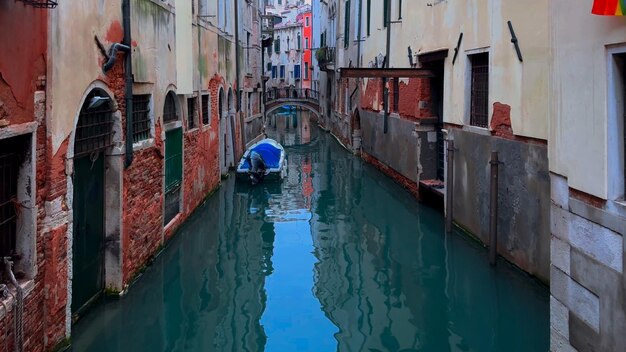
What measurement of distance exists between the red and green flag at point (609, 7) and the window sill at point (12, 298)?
4.18m

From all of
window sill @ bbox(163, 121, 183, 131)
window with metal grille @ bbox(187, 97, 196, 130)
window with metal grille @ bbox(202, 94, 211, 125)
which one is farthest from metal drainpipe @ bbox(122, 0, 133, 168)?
window with metal grille @ bbox(202, 94, 211, 125)

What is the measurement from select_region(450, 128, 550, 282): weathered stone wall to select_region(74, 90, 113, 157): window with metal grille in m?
4.69

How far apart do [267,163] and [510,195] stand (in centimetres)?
873

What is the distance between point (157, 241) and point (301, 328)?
296cm

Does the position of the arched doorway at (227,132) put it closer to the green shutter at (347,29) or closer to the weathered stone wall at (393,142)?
the weathered stone wall at (393,142)

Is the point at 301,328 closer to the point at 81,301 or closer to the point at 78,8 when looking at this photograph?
the point at 81,301

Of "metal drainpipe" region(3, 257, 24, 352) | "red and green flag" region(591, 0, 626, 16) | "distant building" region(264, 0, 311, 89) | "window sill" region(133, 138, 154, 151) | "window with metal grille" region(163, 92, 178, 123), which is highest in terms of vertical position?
"distant building" region(264, 0, 311, 89)

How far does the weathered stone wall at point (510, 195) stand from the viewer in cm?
672

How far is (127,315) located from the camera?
19.6 feet

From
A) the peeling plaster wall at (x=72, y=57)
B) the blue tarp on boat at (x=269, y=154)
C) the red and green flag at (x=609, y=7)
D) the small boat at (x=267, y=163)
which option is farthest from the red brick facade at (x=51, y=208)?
the blue tarp on boat at (x=269, y=154)

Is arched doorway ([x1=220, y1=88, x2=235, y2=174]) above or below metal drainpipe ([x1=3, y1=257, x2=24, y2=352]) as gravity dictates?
above

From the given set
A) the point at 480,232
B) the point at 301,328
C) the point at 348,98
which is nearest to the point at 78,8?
the point at 301,328

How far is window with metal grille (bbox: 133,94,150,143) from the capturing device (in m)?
7.20

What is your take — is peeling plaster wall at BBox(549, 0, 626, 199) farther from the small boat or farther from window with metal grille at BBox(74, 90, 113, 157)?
the small boat
